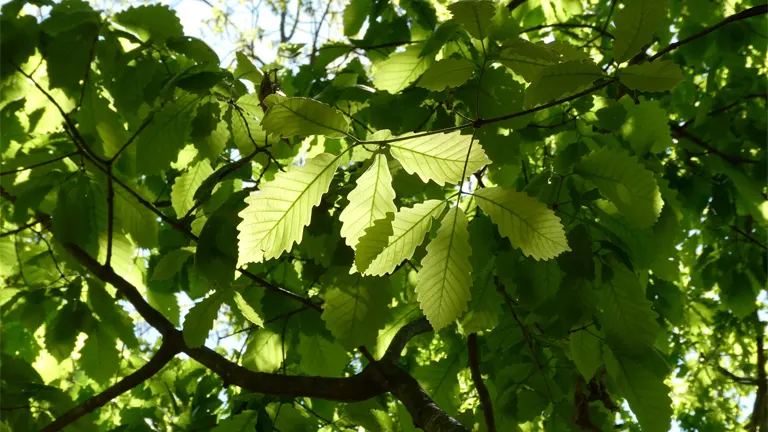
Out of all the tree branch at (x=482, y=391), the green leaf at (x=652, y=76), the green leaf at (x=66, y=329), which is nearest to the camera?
the green leaf at (x=652, y=76)

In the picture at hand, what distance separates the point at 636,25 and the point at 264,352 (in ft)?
5.09

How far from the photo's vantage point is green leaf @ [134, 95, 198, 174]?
1.58 meters

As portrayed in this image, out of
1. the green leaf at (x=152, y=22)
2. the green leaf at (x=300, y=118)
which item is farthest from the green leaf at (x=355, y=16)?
the green leaf at (x=300, y=118)

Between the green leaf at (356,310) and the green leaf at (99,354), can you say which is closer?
the green leaf at (356,310)

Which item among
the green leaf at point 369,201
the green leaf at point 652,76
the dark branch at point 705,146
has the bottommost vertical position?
the green leaf at point 369,201

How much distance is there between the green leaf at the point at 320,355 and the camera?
1969mm

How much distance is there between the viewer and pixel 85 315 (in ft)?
6.33

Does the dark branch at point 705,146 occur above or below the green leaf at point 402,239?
above

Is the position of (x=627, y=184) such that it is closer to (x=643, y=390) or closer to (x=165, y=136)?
(x=643, y=390)

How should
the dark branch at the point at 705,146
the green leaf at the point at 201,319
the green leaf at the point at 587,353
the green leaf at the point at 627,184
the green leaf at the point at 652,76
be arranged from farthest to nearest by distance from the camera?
the dark branch at the point at 705,146
the green leaf at the point at 201,319
the green leaf at the point at 587,353
the green leaf at the point at 627,184
the green leaf at the point at 652,76

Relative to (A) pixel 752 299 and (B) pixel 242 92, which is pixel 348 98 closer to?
(B) pixel 242 92

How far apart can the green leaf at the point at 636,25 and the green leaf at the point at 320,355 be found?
1362 mm

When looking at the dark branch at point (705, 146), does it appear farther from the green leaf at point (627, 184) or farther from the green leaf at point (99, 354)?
the green leaf at point (99, 354)

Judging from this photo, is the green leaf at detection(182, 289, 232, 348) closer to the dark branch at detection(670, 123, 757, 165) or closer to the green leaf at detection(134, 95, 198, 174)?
the green leaf at detection(134, 95, 198, 174)
